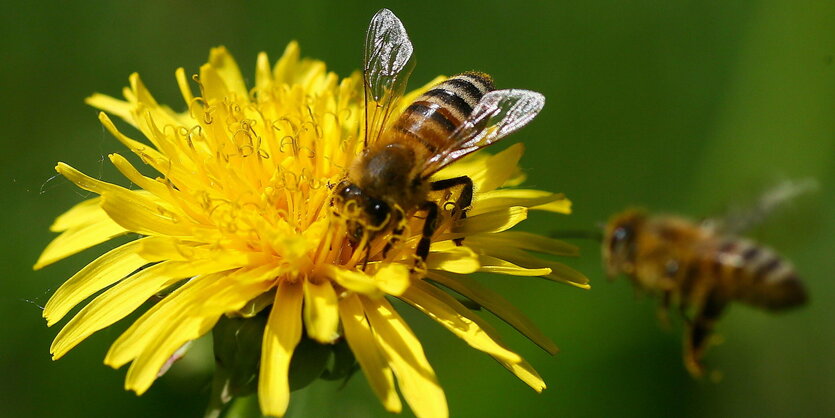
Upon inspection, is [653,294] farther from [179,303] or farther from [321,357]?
[179,303]

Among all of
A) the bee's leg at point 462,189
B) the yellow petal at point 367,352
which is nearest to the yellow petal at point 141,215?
the yellow petal at point 367,352

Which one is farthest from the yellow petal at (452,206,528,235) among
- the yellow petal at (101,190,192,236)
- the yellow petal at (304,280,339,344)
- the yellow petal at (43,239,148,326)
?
the yellow petal at (43,239,148,326)

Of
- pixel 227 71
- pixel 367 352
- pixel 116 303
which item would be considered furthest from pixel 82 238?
pixel 367 352

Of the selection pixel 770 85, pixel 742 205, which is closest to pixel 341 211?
pixel 742 205

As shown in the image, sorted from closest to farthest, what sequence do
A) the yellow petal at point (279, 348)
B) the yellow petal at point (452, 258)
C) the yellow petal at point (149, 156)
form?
the yellow petal at point (279, 348)
the yellow petal at point (452, 258)
the yellow petal at point (149, 156)

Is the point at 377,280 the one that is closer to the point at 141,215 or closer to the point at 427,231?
Answer: the point at 427,231

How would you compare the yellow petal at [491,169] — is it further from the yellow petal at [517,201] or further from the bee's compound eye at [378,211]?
the bee's compound eye at [378,211]

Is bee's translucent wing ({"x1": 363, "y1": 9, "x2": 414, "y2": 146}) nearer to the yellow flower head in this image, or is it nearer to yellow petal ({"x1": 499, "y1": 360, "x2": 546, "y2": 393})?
the yellow flower head
